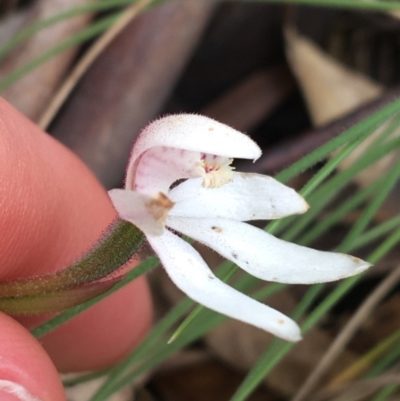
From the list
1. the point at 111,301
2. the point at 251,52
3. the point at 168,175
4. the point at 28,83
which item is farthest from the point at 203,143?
the point at 251,52

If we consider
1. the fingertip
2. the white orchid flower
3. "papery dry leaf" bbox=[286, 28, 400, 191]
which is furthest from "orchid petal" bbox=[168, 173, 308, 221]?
"papery dry leaf" bbox=[286, 28, 400, 191]

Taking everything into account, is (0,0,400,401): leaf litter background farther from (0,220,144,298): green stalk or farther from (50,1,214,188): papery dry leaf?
(0,220,144,298): green stalk

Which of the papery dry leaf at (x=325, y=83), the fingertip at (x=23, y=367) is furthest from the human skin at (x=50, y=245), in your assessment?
the papery dry leaf at (x=325, y=83)

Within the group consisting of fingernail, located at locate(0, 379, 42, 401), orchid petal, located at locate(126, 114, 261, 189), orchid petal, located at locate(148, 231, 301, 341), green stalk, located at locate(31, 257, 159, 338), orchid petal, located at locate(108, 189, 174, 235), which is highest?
orchid petal, located at locate(126, 114, 261, 189)

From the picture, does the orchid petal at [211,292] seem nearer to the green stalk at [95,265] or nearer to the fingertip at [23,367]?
the green stalk at [95,265]

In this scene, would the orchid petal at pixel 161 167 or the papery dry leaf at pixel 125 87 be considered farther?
the papery dry leaf at pixel 125 87

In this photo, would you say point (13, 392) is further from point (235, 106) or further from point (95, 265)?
point (235, 106)
